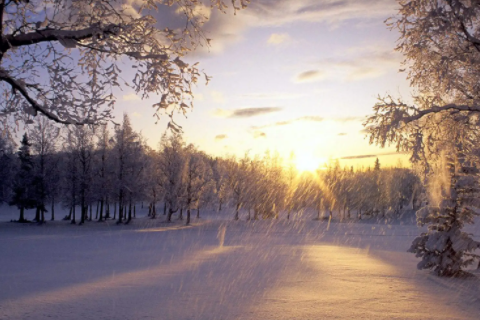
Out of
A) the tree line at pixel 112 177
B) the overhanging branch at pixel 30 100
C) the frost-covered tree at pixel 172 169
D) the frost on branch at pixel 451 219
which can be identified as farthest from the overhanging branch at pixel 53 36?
the frost-covered tree at pixel 172 169

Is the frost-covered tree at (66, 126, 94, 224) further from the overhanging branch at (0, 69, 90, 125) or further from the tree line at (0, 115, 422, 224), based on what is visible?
the overhanging branch at (0, 69, 90, 125)

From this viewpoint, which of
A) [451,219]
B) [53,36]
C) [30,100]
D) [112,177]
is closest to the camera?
[53,36]

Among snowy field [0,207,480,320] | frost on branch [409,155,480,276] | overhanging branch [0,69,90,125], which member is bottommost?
snowy field [0,207,480,320]

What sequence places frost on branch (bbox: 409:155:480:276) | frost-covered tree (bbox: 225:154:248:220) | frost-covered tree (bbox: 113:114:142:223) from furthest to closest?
frost-covered tree (bbox: 225:154:248:220) < frost-covered tree (bbox: 113:114:142:223) < frost on branch (bbox: 409:155:480:276)

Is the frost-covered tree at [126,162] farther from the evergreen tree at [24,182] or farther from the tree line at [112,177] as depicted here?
the evergreen tree at [24,182]

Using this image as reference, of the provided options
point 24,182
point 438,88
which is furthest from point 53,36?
point 24,182

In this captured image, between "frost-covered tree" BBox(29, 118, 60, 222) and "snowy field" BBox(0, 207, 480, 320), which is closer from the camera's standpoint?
"snowy field" BBox(0, 207, 480, 320)

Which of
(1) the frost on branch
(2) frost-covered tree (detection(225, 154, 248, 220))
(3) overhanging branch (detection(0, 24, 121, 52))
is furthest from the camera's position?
(2) frost-covered tree (detection(225, 154, 248, 220))

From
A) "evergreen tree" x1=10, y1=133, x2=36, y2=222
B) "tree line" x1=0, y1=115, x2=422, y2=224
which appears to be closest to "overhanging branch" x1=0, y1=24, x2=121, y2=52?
"tree line" x1=0, y1=115, x2=422, y2=224

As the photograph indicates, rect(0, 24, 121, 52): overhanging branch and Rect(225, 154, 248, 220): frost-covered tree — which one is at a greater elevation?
Rect(0, 24, 121, 52): overhanging branch

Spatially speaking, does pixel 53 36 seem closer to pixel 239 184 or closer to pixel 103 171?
pixel 103 171

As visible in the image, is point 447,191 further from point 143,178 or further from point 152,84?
point 143,178

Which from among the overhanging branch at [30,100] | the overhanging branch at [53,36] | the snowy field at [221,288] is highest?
the overhanging branch at [53,36]

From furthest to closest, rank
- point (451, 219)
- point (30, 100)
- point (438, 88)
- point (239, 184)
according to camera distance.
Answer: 1. point (239, 184)
2. point (451, 219)
3. point (438, 88)
4. point (30, 100)
